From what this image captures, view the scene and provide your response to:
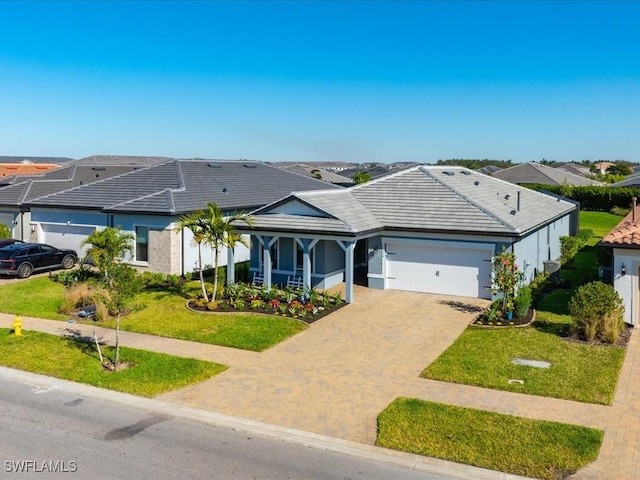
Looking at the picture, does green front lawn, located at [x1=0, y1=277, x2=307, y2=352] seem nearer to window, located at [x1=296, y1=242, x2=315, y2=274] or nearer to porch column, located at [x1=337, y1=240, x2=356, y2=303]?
porch column, located at [x1=337, y1=240, x2=356, y2=303]

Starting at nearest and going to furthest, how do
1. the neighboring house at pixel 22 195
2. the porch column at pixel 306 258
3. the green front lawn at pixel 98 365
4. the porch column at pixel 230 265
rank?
the green front lawn at pixel 98 365
the porch column at pixel 306 258
the porch column at pixel 230 265
the neighboring house at pixel 22 195

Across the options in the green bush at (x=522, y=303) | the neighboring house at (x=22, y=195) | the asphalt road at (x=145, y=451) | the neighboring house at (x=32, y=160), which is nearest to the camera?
the asphalt road at (x=145, y=451)

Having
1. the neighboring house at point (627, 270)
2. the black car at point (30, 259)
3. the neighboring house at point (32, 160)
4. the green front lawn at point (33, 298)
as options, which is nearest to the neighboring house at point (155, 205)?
the black car at point (30, 259)

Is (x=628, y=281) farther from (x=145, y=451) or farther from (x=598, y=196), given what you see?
(x=598, y=196)

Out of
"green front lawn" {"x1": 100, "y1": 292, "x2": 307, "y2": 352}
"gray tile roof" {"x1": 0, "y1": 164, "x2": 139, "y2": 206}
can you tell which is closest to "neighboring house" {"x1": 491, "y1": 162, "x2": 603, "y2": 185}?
"gray tile roof" {"x1": 0, "y1": 164, "x2": 139, "y2": 206}

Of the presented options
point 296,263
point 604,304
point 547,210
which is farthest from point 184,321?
point 547,210

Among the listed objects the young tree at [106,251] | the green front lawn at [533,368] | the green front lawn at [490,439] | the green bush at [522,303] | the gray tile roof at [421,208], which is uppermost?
the gray tile roof at [421,208]

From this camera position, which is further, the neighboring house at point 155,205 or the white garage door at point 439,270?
the neighboring house at point 155,205

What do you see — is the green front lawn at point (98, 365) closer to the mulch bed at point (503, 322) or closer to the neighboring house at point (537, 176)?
the mulch bed at point (503, 322)
